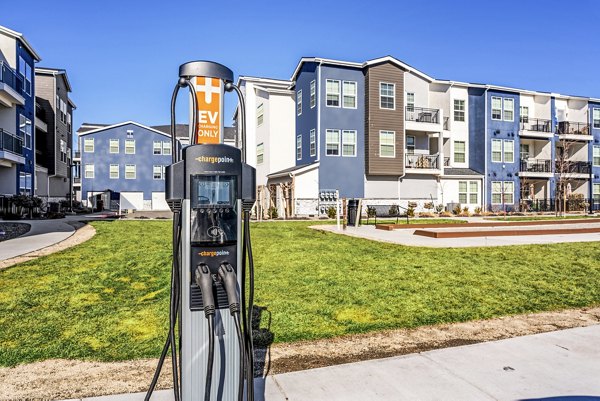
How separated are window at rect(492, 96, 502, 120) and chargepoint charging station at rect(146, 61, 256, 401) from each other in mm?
34866

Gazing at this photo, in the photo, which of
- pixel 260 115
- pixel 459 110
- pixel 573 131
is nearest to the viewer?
pixel 260 115

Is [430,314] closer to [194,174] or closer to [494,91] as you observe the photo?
[194,174]

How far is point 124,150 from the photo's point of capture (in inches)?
1800

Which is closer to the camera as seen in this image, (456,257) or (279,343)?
(279,343)

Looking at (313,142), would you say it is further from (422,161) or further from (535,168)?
(535,168)

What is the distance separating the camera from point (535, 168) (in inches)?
1385

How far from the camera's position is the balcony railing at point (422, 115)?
29969 millimetres

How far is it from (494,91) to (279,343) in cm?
3431

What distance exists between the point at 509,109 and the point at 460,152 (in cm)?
530

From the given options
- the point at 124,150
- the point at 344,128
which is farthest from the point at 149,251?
the point at 124,150

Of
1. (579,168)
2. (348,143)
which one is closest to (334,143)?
(348,143)

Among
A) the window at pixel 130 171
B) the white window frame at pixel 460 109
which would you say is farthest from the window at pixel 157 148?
the white window frame at pixel 460 109

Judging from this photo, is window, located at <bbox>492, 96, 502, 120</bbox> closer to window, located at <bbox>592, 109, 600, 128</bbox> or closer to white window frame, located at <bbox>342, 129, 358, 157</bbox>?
window, located at <bbox>592, 109, 600, 128</bbox>

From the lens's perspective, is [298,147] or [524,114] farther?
[524,114]
